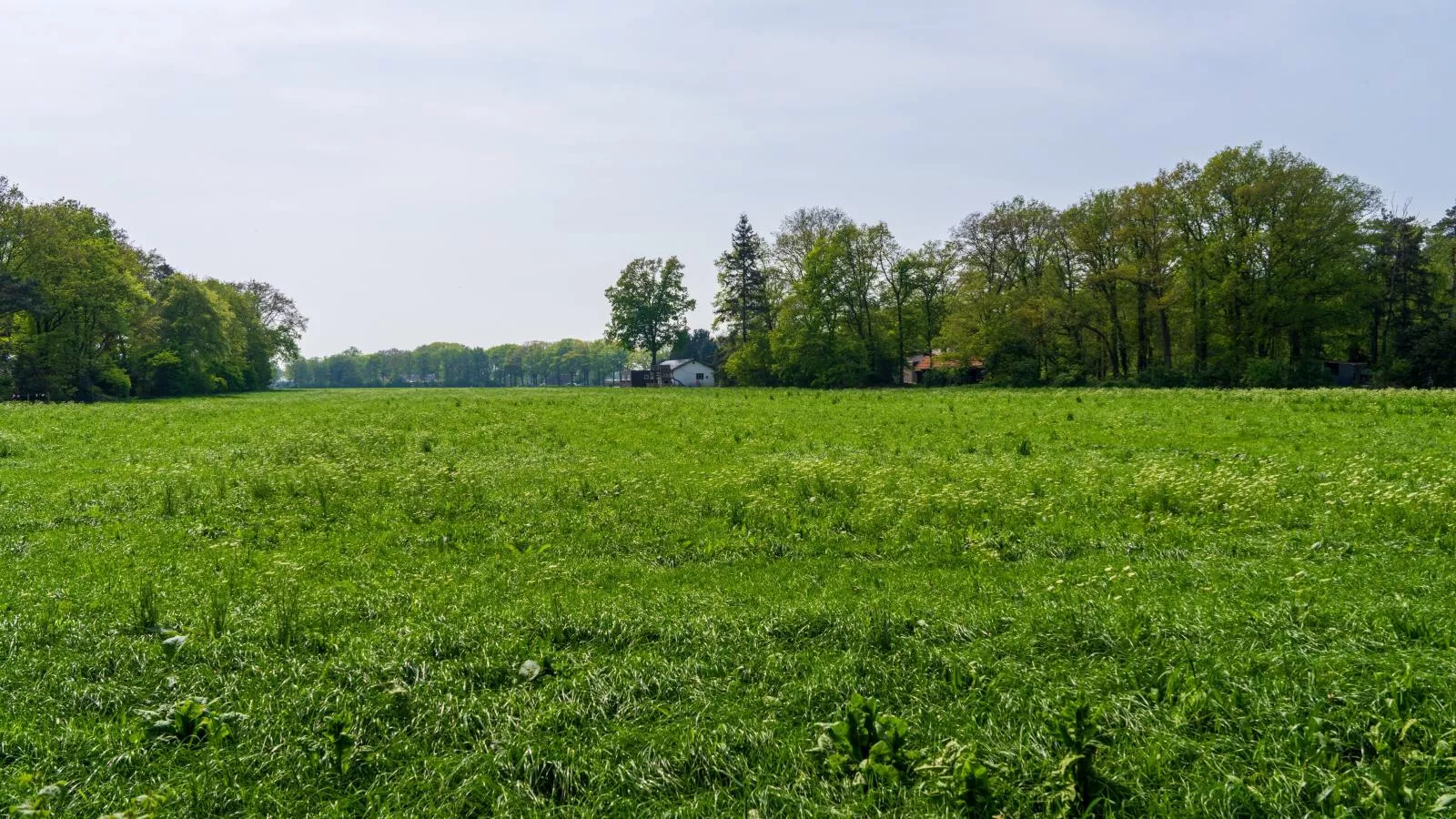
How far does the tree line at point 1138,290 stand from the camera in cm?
4953

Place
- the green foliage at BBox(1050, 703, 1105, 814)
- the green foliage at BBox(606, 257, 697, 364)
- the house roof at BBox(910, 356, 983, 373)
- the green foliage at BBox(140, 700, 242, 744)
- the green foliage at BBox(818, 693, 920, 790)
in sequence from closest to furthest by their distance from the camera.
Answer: the green foliage at BBox(1050, 703, 1105, 814), the green foliage at BBox(818, 693, 920, 790), the green foliage at BBox(140, 700, 242, 744), the house roof at BBox(910, 356, 983, 373), the green foliage at BBox(606, 257, 697, 364)

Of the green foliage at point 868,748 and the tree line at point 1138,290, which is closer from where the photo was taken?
the green foliage at point 868,748

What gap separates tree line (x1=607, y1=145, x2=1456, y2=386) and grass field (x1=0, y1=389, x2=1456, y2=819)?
153 feet

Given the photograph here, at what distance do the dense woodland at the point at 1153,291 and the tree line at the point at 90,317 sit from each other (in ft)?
177

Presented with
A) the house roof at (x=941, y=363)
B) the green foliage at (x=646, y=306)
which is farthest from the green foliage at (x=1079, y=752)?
the green foliage at (x=646, y=306)

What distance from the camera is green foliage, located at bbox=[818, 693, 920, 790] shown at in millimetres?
4109

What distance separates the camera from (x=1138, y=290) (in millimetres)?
58062

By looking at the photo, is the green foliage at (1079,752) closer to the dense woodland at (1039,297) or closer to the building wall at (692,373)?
the dense woodland at (1039,297)

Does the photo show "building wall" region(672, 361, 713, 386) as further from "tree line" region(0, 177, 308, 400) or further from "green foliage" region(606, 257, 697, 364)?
"tree line" region(0, 177, 308, 400)

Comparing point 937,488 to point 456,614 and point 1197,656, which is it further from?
point 456,614

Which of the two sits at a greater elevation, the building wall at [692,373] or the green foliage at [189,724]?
the building wall at [692,373]

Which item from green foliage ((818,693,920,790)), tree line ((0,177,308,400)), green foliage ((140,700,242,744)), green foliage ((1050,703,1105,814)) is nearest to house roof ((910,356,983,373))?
green foliage ((1050,703,1105,814))

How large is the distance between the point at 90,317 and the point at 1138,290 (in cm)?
8464

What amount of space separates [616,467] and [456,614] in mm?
9534
